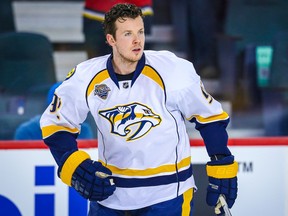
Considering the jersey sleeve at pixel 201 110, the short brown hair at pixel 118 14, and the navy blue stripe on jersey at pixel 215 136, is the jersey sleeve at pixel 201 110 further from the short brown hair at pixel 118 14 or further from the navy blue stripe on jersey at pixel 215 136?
the short brown hair at pixel 118 14

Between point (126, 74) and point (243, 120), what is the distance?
9.68 ft

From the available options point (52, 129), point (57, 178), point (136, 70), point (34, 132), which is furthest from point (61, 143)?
point (34, 132)

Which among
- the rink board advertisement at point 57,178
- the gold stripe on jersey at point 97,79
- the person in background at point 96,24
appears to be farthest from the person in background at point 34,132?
the gold stripe on jersey at point 97,79

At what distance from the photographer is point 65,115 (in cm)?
379

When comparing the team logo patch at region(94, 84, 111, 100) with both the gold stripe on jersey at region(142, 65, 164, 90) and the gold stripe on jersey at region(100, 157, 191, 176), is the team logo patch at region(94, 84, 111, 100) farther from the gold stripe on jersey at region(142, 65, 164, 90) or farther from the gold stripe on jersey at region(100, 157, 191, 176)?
the gold stripe on jersey at region(100, 157, 191, 176)

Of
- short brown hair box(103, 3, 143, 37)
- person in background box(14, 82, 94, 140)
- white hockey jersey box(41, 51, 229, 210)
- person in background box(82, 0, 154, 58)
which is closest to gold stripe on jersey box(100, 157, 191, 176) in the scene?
white hockey jersey box(41, 51, 229, 210)

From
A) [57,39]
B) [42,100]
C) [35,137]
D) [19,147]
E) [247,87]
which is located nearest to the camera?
[19,147]

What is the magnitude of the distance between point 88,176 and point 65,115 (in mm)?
275

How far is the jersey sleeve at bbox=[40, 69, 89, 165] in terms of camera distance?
3.77 metres

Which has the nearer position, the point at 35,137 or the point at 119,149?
the point at 119,149

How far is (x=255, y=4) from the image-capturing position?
7.24m

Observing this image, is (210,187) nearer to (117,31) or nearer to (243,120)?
(117,31)

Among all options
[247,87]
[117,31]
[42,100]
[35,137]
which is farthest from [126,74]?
[247,87]

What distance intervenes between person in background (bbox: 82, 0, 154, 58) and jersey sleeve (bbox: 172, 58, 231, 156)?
2586 mm
